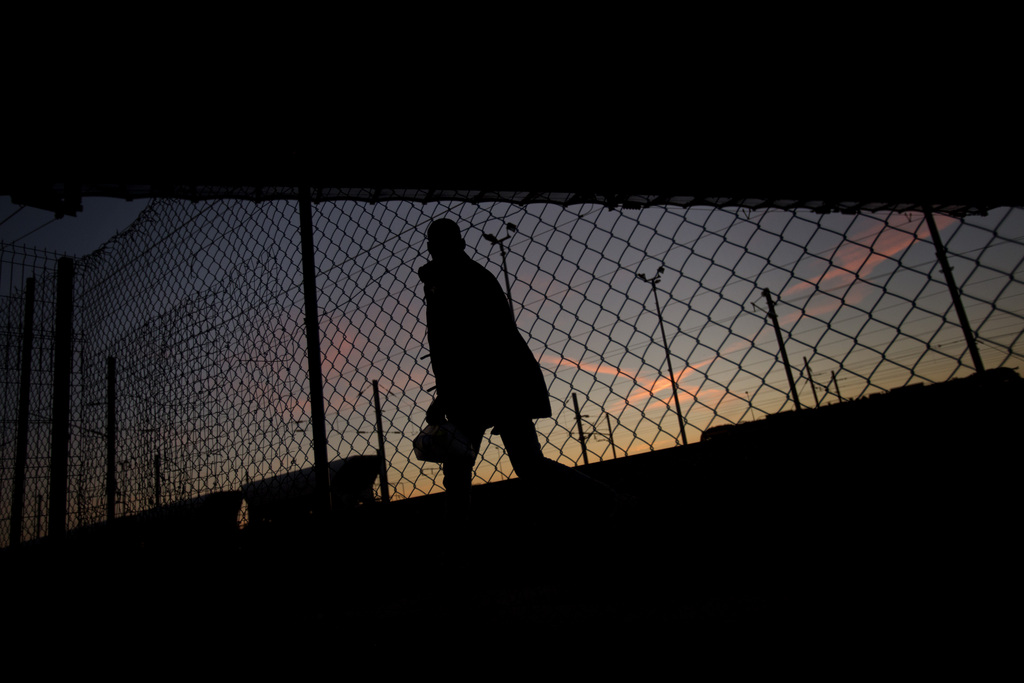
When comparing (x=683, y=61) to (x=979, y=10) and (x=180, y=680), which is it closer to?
(x=979, y=10)

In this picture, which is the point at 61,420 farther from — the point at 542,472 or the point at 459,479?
the point at 542,472

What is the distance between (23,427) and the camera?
4.36 m

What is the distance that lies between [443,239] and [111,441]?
230 inches

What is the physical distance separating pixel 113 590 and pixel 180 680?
284 cm

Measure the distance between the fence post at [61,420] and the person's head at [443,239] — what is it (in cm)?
316

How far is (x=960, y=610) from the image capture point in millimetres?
1271

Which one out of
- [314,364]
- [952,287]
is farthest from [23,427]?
[952,287]

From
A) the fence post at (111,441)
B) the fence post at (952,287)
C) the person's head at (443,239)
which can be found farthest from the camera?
the fence post at (111,441)

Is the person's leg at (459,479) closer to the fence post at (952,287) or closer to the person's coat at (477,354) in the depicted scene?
the person's coat at (477,354)

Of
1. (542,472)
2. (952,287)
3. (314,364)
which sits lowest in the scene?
(542,472)

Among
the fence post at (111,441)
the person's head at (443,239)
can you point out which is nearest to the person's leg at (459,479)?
the person's head at (443,239)

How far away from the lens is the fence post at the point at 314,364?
7.20ft

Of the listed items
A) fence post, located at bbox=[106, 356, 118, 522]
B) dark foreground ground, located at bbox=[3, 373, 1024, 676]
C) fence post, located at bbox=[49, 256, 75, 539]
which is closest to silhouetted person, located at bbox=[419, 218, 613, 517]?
dark foreground ground, located at bbox=[3, 373, 1024, 676]

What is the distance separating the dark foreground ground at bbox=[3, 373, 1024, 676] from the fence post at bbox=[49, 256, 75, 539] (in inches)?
34.4
